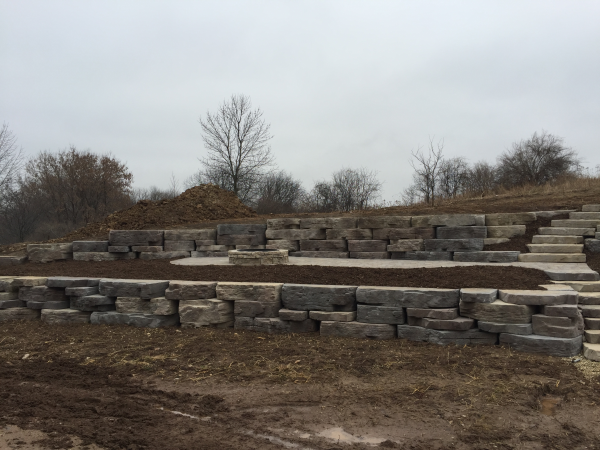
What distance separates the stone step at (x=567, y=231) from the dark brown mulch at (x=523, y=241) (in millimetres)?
179

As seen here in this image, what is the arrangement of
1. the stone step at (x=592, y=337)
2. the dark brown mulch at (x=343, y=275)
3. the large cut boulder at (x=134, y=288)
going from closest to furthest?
the stone step at (x=592, y=337) < the dark brown mulch at (x=343, y=275) < the large cut boulder at (x=134, y=288)

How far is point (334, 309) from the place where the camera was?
5961 mm

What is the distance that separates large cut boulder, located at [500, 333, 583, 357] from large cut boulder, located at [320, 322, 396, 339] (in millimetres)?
1344

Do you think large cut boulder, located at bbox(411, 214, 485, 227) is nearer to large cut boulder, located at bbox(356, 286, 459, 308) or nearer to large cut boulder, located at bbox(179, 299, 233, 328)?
large cut boulder, located at bbox(356, 286, 459, 308)

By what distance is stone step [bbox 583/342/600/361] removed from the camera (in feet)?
15.5

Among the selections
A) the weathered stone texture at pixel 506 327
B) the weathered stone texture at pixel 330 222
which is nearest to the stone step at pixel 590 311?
the weathered stone texture at pixel 506 327

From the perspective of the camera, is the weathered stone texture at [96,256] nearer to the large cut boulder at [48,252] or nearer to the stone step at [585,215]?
the large cut boulder at [48,252]

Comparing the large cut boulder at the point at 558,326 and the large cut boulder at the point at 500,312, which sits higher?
the large cut boulder at the point at 500,312

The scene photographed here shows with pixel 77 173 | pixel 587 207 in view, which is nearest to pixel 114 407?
pixel 587 207

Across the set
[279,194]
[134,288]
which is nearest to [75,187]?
[279,194]

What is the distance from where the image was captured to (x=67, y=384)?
457 cm

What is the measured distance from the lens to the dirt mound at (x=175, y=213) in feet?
43.5

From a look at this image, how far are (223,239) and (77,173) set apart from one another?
17.4 m

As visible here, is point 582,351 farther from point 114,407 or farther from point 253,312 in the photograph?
point 114,407
